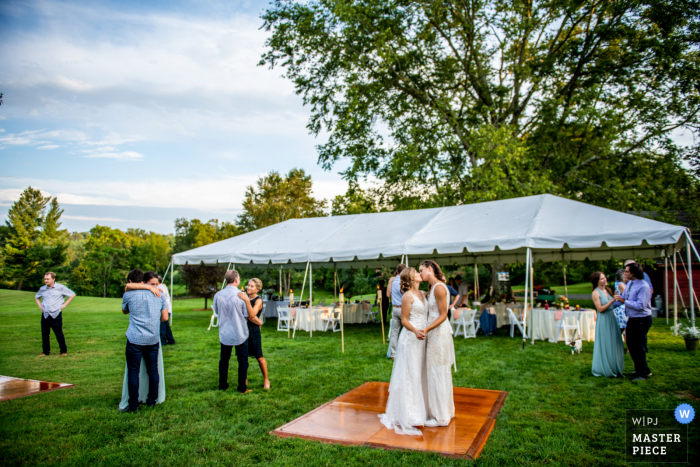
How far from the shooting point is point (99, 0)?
6.78 m

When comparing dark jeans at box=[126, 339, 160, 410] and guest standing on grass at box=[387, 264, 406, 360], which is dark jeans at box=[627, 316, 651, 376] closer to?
guest standing on grass at box=[387, 264, 406, 360]

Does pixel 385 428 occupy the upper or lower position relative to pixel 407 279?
lower

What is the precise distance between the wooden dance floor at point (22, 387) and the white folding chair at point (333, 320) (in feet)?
Answer: 23.6

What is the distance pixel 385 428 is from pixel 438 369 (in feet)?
2.74

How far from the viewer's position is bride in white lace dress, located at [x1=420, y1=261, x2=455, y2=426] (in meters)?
4.41

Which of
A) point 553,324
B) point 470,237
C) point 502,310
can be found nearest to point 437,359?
point 470,237

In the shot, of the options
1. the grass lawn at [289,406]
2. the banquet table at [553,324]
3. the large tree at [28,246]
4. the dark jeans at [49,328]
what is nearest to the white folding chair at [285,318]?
the grass lawn at [289,406]

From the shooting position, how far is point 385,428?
173 inches

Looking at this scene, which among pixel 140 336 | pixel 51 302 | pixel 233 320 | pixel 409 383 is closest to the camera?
pixel 409 383

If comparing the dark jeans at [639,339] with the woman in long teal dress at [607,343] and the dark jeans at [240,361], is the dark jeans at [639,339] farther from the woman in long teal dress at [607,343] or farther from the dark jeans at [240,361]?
the dark jeans at [240,361]

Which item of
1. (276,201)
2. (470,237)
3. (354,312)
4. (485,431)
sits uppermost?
(276,201)

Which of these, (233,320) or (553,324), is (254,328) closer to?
(233,320)

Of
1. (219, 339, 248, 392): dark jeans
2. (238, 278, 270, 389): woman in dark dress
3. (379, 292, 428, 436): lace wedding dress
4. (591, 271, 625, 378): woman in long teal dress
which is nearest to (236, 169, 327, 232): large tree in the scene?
(238, 278, 270, 389): woman in dark dress

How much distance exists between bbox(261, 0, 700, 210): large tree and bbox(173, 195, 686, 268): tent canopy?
2.93m
